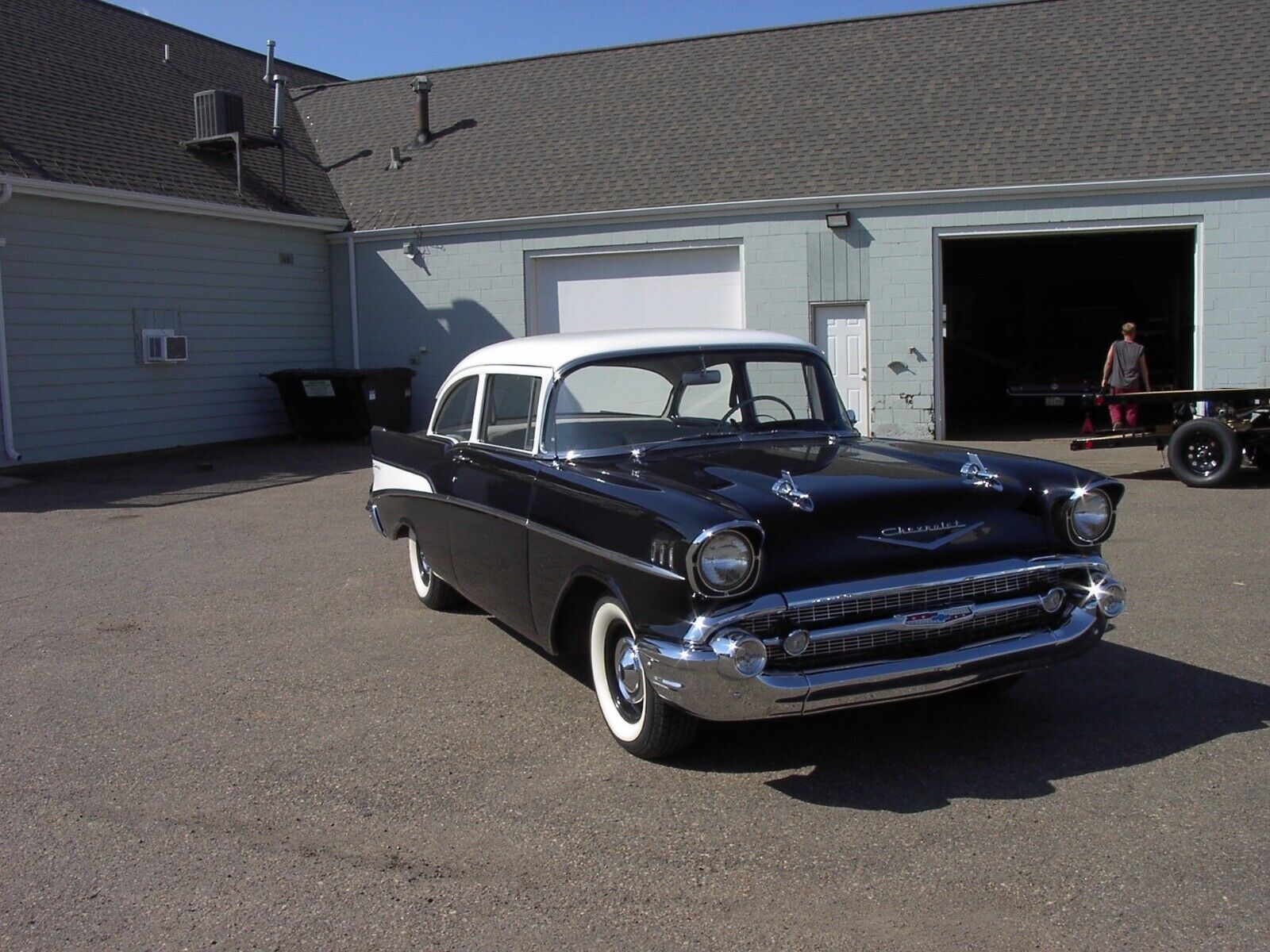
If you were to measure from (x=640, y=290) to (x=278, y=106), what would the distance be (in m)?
7.02

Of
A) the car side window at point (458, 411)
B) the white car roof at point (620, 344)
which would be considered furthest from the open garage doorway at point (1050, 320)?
the white car roof at point (620, 344)

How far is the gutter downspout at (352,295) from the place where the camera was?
1925 centimetres

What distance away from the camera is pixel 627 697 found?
15.5 ft

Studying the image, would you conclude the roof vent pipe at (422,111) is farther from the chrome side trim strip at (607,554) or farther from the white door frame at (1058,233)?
the chrome side trim strip at (607,554)

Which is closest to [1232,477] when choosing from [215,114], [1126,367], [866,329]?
[1126,367]

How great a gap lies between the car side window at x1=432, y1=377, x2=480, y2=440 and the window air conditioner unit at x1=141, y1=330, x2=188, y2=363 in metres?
10.4

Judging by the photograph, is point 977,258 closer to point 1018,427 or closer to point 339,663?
point 1018,427

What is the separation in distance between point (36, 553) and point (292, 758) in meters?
5.62

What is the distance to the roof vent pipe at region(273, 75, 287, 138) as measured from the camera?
1908cm

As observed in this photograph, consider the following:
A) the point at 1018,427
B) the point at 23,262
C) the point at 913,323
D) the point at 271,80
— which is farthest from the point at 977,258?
the point at 23,262

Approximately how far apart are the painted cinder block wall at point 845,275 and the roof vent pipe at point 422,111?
2424 mm

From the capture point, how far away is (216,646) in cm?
649

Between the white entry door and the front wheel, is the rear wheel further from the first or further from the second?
the white entry door

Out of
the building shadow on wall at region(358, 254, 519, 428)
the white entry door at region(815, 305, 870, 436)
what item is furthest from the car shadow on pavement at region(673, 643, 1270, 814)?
the building shadow on wall at region(358, 254, 519, 428)
